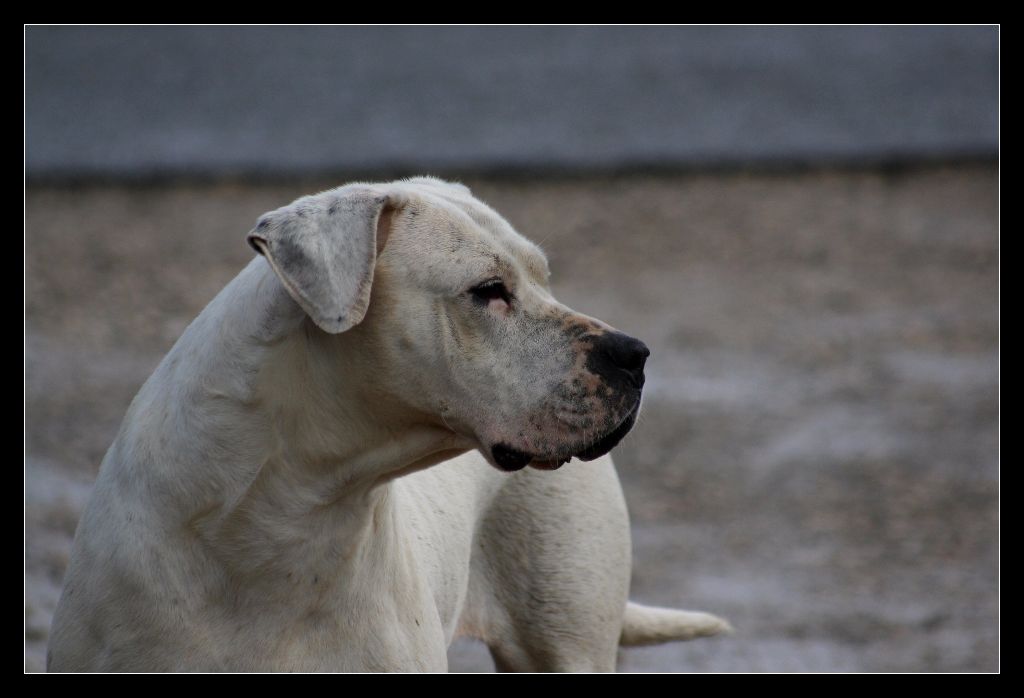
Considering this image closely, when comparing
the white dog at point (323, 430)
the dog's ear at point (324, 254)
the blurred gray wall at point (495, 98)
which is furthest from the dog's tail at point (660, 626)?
the blurred gray wall at point (495, 98)

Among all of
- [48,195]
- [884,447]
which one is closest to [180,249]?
[48,195]

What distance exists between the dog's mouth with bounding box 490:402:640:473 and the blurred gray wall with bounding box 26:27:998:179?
34.6 feet

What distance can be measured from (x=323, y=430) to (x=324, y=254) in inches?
17.4

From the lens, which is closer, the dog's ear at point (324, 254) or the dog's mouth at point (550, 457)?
the dog's ear at point (324, 254)

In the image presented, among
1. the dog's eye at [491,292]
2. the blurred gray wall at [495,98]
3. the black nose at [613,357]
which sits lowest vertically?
the black nose at [613,357]

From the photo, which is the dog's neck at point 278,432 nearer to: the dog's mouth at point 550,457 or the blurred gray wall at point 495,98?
the dog's mouth at point 550,457

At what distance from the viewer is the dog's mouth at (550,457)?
296 cm

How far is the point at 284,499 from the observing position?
2979 millimetres

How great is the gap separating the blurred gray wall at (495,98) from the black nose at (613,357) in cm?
1059

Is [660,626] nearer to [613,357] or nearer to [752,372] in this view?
[613,357]

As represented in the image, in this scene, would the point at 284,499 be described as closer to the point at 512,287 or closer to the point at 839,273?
the point at 512,287

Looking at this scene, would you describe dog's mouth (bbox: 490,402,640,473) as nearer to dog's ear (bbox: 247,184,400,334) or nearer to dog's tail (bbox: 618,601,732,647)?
dog's ear (bbox: 247,184,400,334)

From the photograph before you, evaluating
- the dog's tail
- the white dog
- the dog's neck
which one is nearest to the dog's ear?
the white dog

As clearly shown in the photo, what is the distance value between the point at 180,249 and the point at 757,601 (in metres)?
6.73
